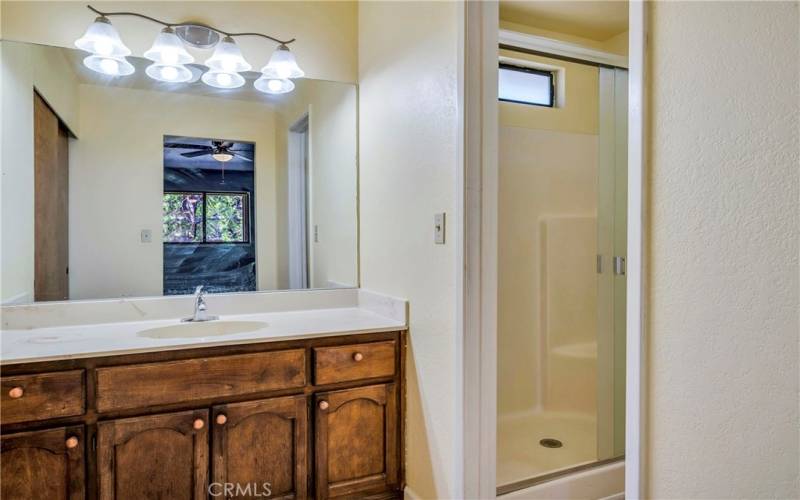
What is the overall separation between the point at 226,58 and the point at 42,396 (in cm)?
155

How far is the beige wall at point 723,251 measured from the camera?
75 centimetres

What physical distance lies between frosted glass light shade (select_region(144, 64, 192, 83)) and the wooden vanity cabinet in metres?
1.27

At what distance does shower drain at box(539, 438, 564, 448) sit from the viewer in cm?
252

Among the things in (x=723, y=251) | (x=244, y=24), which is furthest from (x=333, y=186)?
(x=723, y=251)

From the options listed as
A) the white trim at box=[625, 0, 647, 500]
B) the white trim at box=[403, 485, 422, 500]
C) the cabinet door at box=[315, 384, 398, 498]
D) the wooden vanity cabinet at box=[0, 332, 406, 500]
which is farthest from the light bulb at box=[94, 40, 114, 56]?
the white trim at box=[403, 485, 422, 500]

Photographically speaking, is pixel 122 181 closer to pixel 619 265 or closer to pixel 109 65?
pixel 109 65

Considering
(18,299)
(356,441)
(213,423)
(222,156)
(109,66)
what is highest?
(109,66)

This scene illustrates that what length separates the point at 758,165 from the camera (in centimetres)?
78

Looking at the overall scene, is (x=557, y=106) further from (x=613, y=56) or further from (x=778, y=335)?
(x=778, y=335)

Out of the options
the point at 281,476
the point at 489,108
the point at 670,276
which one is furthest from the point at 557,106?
the point at 281,476

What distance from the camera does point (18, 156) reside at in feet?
6.20

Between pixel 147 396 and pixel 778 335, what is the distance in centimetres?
171

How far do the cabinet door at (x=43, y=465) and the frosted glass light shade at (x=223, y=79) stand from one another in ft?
5.03

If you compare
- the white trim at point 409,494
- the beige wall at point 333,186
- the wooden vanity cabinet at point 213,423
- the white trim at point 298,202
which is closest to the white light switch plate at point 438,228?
the wooden vanity cabinet at point 213,423
